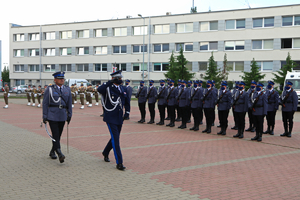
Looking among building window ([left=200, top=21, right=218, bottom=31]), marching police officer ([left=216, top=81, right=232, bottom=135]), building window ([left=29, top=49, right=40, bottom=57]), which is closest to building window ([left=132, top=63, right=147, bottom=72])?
building window ([left=200, top=21, right=218, bottom=31])

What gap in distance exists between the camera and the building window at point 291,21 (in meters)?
38.3

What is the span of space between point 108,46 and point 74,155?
43.9m

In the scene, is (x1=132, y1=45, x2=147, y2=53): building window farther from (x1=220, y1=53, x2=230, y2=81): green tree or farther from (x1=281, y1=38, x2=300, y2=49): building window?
(x1=281, y1=38, x2=300, y2=49): building window

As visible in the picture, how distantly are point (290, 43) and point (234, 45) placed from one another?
669cm

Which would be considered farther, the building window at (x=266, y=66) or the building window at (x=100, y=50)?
the building window at (x=100, y=50)

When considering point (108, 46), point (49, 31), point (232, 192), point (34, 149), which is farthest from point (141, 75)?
point (232, 192)

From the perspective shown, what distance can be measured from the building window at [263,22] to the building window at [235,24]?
1481mm

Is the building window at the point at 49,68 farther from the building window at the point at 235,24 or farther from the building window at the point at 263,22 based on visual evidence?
the building window at the point at 263,22

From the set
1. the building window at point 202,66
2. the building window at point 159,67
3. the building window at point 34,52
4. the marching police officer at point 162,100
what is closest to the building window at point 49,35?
the building window at point 34,52

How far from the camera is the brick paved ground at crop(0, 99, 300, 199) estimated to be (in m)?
5.18

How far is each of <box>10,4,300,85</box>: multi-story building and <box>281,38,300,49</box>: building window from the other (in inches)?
1.7

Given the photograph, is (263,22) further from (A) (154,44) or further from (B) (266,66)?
(A) (154,44)

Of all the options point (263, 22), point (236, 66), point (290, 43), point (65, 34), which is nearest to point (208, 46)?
point (236, 66)

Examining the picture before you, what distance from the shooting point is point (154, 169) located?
660cm
